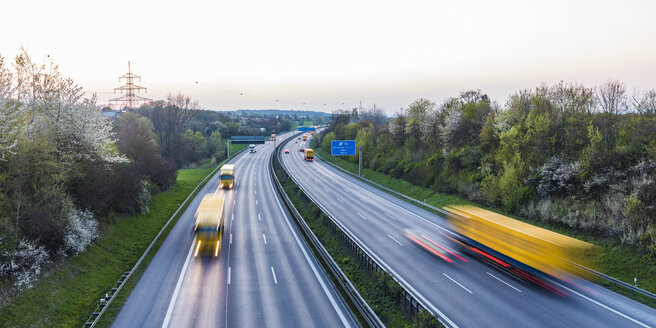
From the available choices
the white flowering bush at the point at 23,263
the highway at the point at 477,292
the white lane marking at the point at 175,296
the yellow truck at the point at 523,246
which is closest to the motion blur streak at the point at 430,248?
the highway at the point at 477,292

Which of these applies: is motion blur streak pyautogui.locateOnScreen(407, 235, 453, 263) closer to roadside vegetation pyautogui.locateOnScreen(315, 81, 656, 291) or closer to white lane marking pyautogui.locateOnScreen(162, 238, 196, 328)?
roadside vegetation pyautogui.locateOnScreen(315, 81, 656, 291)

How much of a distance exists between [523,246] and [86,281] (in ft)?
79.3

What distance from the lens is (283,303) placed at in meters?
17.5

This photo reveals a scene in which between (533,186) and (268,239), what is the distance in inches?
1014

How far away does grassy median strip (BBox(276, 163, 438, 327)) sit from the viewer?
613 inches

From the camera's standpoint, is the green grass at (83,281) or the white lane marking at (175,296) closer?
the green grass at (83,281)

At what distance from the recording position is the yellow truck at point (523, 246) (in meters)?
18.6

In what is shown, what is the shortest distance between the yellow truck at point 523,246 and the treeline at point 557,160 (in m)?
4.61

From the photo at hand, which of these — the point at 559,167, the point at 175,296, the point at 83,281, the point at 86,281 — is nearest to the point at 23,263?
the point at 83,281

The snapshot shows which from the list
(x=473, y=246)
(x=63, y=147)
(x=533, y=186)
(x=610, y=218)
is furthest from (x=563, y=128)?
(x=63, y=147)

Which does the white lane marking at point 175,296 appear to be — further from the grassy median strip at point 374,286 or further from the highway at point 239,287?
the grassy median strip at point 374,286

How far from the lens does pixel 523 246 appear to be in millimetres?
19516

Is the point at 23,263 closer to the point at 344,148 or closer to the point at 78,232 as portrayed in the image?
the point at 78,232

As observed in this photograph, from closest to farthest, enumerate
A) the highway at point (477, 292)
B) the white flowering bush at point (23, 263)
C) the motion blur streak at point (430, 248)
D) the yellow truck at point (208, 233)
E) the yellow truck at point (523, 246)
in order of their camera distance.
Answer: the highway at point (477, 292)
the white flowering bush at point (23, 263)
the yellow truck at point (523, 246)
the motion blur streak at point (430, 248)
the yellow truck at point (208, 233)
